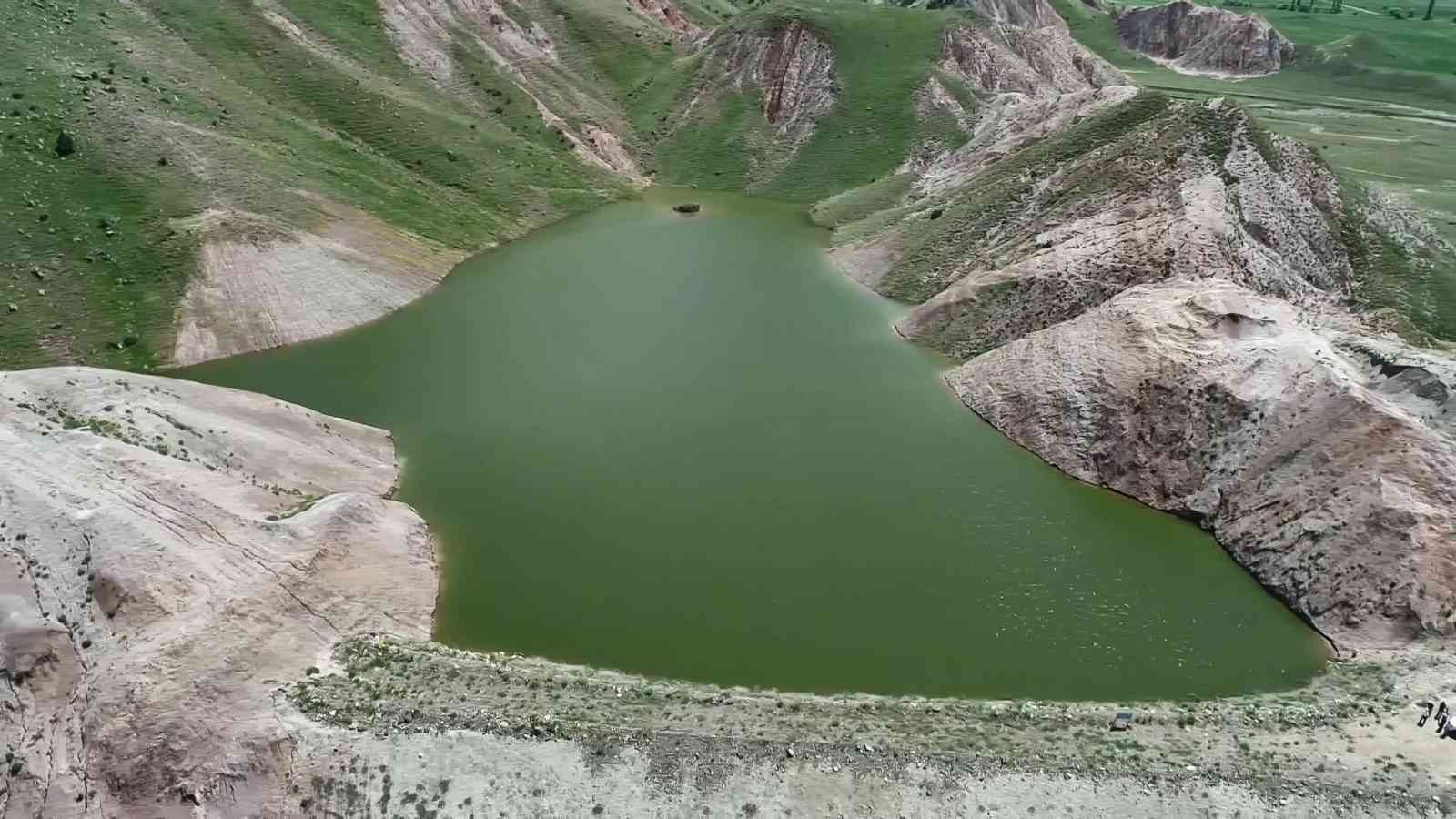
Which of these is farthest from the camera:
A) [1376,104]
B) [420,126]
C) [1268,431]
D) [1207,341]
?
[1376,104]

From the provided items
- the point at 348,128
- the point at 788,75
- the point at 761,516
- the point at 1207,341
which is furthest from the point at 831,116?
the point at 761,516

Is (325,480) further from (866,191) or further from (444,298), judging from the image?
(866,191)

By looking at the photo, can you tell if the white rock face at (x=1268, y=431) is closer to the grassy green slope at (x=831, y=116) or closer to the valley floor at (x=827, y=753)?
the valley floor at (x=827, y=753)

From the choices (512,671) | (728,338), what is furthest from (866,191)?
(512,671)

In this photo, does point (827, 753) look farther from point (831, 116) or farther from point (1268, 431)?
point (831, 116)

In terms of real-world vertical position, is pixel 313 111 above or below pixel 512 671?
above
